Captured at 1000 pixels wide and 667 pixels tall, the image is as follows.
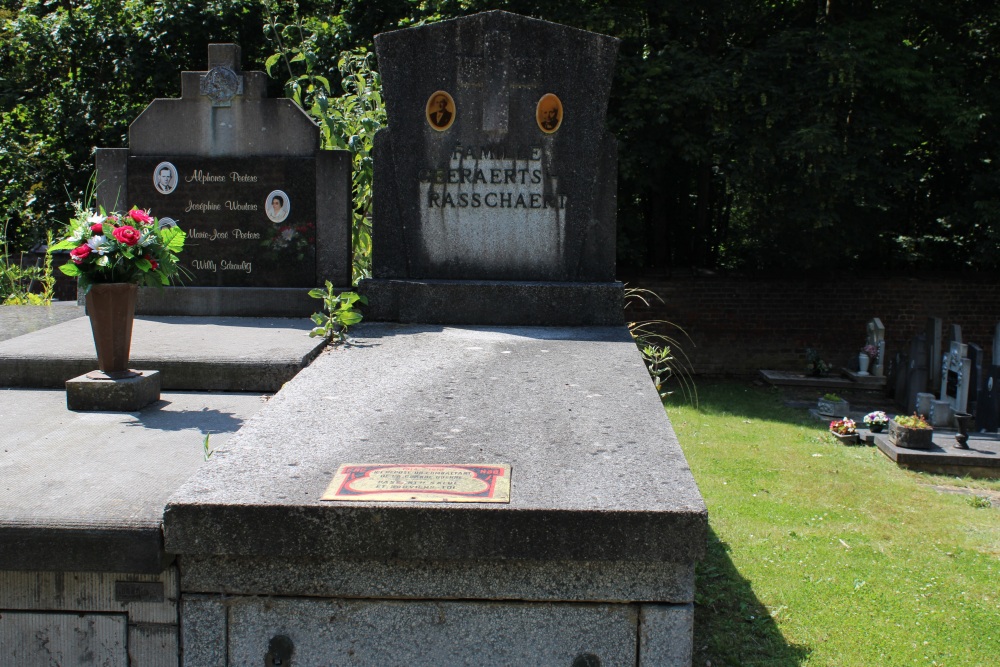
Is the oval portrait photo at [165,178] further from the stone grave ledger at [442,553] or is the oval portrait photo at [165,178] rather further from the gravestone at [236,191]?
the stone grave ledger at [442,553]

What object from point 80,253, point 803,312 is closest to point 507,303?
point 80,253

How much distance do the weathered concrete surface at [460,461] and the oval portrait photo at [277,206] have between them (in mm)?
2023

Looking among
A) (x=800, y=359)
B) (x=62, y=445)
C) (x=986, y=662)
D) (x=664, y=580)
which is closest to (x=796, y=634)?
(x=986, y=662)

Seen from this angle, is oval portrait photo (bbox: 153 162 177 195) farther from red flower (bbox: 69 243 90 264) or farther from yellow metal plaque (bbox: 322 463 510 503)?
yellow metal plaque (bbox: 322 463 510 503)

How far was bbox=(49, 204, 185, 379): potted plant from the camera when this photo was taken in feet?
13.0

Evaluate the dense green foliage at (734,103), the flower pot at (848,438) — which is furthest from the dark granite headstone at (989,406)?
the dense green foliage at (734,103)

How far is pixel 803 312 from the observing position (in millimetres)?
15008

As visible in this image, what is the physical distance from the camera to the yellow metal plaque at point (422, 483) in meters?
2.72

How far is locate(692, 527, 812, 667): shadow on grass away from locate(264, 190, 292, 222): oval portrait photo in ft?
11.3

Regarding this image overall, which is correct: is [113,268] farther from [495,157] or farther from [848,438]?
[848,438]

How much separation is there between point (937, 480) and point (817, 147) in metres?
5.33

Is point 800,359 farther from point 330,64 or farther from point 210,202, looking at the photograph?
point 210,202

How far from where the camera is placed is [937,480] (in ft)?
27.8

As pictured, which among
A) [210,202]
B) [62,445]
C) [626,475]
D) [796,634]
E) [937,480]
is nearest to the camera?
[626,475]
